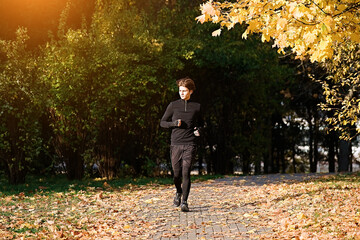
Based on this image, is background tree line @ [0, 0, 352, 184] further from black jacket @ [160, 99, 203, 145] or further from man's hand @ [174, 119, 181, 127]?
man's hand @ [174, 119, 181, 127]

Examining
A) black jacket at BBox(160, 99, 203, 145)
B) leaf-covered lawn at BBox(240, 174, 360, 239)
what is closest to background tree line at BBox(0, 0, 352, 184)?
leaf-covered lawn at BBox(240, 174, 360, 239)

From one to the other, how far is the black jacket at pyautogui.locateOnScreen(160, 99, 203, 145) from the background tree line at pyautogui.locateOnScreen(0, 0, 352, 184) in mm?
5781

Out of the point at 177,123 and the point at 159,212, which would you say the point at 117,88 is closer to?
the point at 159,212

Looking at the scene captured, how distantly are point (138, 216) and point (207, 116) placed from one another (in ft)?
33.3

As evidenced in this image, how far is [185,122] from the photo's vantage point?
794cm

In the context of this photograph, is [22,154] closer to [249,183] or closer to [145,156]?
[145,156]

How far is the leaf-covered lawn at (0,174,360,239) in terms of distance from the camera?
6.77 metres

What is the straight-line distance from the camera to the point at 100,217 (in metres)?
8.17

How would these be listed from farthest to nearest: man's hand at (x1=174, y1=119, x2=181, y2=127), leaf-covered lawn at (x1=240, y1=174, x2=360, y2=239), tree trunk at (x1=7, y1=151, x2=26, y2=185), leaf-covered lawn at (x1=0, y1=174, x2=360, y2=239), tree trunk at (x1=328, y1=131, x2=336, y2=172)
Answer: tree trunk at (x1=328, y1=131, x2=336, y2=172) → tree trunk at (x1=7, y1=151, x2=26, y2=185) → man's hand at (x1=174, y1=119, x2=181, y2=127) → leaf-covered lawn at (x1=0, y1=174, x2=360, y2=239) → leaf-covered lawn at (x1=240, y1=174, x2=360, y2=239)

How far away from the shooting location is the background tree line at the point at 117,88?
534 inches

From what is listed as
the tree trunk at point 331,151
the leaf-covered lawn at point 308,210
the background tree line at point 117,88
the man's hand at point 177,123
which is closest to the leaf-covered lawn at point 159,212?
the leaf-covered lawn at point 308,210

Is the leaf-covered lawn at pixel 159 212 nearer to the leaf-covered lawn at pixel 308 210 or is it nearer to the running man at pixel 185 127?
the leaf-covered lawn at pixel 308 210

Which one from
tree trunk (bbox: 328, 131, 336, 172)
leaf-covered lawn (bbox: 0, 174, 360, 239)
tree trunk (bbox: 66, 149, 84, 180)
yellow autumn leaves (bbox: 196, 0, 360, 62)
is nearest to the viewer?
yellow autumn leaves (bbox: 196, 0, 360, 62)

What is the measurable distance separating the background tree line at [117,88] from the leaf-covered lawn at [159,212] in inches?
112
